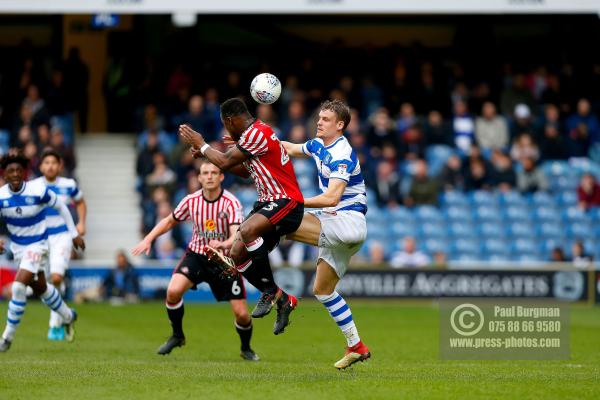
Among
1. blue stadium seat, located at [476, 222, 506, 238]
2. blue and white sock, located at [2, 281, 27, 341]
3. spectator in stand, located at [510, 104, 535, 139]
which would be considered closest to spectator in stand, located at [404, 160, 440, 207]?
blue stadium seat, located at [476, 222, 506, 238]

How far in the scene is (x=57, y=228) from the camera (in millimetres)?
14922

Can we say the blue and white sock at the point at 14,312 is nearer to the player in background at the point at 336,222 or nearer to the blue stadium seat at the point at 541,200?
the player in background at the point at 336,222

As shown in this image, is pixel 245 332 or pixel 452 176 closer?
pixel 245 332

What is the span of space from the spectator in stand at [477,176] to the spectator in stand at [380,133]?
1754 millimetres

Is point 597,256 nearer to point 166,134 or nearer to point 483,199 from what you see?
point 483,199

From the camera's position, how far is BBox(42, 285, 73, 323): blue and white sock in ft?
44.3

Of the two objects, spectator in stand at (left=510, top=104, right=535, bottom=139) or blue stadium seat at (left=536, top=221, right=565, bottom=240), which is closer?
blue stadium seat at (left=536, top=221, right=565, bottom=240)

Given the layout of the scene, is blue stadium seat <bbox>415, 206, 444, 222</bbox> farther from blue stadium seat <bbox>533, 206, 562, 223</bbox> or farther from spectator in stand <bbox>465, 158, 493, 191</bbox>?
blue stadium seat <bbox>533, 206, 562, 223</bbox>

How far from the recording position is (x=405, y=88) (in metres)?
26.5

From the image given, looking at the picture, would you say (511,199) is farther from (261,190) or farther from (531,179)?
(261,190)

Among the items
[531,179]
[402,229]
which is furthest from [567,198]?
[402,229]

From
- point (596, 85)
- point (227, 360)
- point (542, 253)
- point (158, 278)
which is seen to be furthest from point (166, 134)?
point (227, 360)

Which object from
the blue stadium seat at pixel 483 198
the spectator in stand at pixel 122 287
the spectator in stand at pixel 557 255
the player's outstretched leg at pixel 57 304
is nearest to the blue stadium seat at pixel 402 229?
the blue stadium seat at pixel 483 198

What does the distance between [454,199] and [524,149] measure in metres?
2.05
